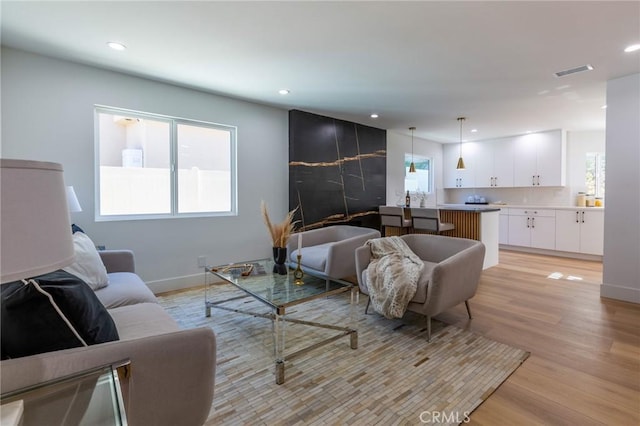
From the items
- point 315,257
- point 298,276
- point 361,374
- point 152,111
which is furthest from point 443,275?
point 152,111

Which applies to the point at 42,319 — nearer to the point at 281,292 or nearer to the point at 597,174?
the point at 281,292

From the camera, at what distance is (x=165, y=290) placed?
365 cm

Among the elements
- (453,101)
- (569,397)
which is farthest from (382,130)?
(569,397)

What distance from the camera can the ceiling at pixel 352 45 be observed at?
2.14 meters

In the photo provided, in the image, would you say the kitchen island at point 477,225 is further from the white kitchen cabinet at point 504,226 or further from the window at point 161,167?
the window at point 161,167

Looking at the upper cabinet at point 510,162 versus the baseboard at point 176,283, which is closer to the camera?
the baseboard at point 176,283

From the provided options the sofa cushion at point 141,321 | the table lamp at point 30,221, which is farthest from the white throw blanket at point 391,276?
the table lamp at point 30,221

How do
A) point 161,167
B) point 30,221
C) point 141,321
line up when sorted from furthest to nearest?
point 161,167
point 141,321
point 30,221

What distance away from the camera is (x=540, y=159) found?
20.5 ft

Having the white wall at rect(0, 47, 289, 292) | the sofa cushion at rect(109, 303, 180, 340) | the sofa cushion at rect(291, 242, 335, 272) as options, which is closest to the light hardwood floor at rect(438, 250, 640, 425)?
the sofa cushion at rect(291, 242, 335, 272)

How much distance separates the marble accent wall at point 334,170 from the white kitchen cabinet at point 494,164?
2.63 m

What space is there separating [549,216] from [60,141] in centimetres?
764

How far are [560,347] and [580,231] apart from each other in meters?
4.34

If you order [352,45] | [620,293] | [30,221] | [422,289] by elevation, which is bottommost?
[620,293]
